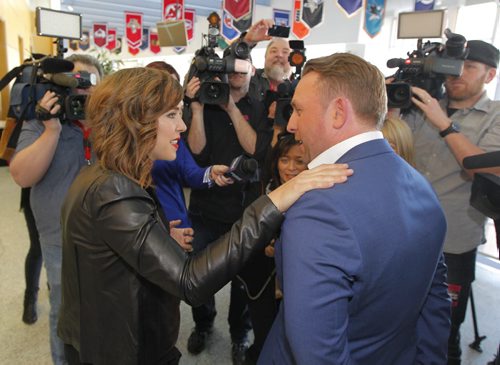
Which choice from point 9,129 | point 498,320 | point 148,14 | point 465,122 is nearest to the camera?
point 9,129

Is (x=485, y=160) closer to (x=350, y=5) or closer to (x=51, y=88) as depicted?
(x=51, y=88)

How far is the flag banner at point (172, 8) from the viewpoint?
18.1 ft

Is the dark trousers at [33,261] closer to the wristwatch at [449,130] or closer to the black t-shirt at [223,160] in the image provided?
the black t-shirt at [223,160]

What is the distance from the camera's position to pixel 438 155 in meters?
1.95

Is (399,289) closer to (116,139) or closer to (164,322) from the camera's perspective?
(164,322)

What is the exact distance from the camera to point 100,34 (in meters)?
8.99

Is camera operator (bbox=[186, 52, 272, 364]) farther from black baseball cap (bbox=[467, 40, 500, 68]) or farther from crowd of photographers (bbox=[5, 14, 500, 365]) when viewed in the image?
black baseball cap (bbox=[467, 40, 500, 68])

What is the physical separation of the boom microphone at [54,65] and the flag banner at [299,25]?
4085mm

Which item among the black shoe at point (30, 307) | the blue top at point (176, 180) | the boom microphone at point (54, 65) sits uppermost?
the boom microphone at point (54, 65)

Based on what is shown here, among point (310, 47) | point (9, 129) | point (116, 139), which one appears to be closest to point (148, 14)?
point (310, 47)

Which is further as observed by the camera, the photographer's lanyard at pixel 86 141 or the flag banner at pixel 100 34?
the flag banner at pixel 100 34

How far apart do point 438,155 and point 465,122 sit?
21 centimetres

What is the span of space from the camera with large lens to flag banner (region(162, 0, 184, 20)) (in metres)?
4.42

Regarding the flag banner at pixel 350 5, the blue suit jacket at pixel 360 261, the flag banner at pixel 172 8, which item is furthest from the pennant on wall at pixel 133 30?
the blue suit jacket at pixel 360 261
